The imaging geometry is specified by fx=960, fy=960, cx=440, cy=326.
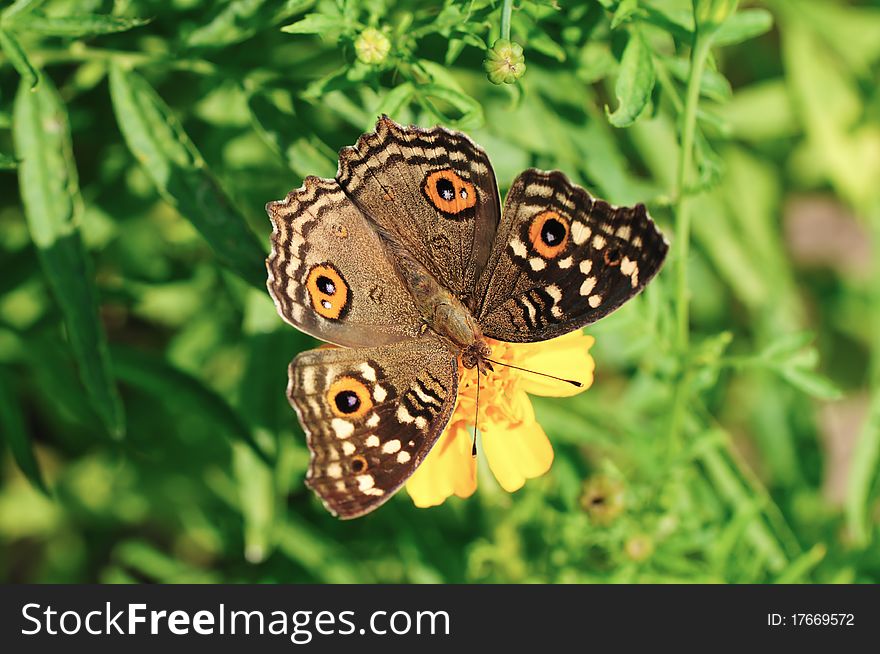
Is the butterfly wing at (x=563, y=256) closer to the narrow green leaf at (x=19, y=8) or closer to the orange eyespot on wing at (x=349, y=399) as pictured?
the orange eyespot on wing at (x=349, y=399)

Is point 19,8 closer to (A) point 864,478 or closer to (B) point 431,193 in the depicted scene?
(B) point 431,193

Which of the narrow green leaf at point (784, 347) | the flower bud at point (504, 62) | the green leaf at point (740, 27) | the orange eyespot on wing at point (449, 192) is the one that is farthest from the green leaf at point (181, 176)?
the narrow green leaf at point (784, 347)

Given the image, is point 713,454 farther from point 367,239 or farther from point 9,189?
point 9,189

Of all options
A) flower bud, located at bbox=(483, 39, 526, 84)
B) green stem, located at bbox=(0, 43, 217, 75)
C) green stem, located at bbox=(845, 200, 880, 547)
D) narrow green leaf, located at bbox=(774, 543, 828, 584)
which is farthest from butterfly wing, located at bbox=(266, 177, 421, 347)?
green stem, located at bbox=(845, 200, 880, 547)

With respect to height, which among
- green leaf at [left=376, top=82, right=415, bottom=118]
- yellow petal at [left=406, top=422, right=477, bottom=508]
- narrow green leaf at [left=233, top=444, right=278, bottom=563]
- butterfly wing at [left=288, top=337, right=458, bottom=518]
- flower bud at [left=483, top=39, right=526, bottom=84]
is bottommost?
narrow green leaf at [left=233, top=444, right=278, bottom=563]

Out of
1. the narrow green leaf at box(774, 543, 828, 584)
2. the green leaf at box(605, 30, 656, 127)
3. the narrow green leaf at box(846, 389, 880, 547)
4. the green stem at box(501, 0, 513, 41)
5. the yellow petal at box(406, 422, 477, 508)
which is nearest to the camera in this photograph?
the green stem at box(501, 0, 513, 41)

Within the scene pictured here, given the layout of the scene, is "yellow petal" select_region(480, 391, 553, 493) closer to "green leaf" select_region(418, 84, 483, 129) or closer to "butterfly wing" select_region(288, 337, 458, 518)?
"butterfly wing" select_region(288, 337, 458, 518)

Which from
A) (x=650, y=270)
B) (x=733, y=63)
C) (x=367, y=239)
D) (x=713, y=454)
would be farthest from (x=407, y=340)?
(x=733, y=63)

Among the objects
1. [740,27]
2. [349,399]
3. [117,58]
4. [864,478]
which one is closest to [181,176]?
[117,58]
